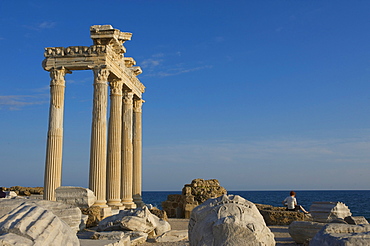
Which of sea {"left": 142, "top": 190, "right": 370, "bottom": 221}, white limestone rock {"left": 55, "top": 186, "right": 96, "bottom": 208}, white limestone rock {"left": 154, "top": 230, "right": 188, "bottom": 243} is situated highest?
white limestone rock {"left": 55, "top": 186, "right": 96, "bottom": 208}

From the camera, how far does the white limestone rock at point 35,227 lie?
3725 millimetres

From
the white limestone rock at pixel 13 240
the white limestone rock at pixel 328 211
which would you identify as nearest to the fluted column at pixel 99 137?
the white limestone rock at pixel 328 211

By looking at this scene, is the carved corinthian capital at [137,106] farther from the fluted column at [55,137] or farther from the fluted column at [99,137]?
the fluted column at [55,137]

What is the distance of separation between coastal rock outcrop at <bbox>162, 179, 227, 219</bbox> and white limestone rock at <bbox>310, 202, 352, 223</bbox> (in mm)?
6594

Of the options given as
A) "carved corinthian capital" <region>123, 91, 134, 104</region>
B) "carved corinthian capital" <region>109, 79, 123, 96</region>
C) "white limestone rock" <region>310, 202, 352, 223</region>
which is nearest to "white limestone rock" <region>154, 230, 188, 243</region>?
"white limestone rock" <region>310, 202, 352, 223</region>

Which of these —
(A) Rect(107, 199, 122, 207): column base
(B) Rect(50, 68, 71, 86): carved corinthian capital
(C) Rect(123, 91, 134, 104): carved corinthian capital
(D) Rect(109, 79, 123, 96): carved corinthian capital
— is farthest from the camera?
(C) Rect(123, 91, 134, 104): carved corinthian capital

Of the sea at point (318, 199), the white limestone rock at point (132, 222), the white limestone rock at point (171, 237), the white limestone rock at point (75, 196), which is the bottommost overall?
the sea at point (318, 199)

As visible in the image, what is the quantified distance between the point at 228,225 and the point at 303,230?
539 centimetres

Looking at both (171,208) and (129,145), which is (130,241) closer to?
(171,208)

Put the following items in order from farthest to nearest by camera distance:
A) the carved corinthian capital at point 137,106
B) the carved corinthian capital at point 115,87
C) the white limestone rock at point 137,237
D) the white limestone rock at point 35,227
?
1. the carved corinthian capital at point 137,106
2. the carved corinthian capital at point 115,87
3. the white limestone rock at point 137,237
4. the white limestone rock at point 35,227

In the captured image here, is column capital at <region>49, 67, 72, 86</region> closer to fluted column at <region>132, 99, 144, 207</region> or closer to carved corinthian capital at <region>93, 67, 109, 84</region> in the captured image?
carved corinthian capital at <region>93, 67, 109, 84</region>

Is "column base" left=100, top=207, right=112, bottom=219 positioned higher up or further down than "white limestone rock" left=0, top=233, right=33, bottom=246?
further down

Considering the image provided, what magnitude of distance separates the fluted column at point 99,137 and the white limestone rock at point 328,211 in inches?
338

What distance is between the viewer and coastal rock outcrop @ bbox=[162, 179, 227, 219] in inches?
761
